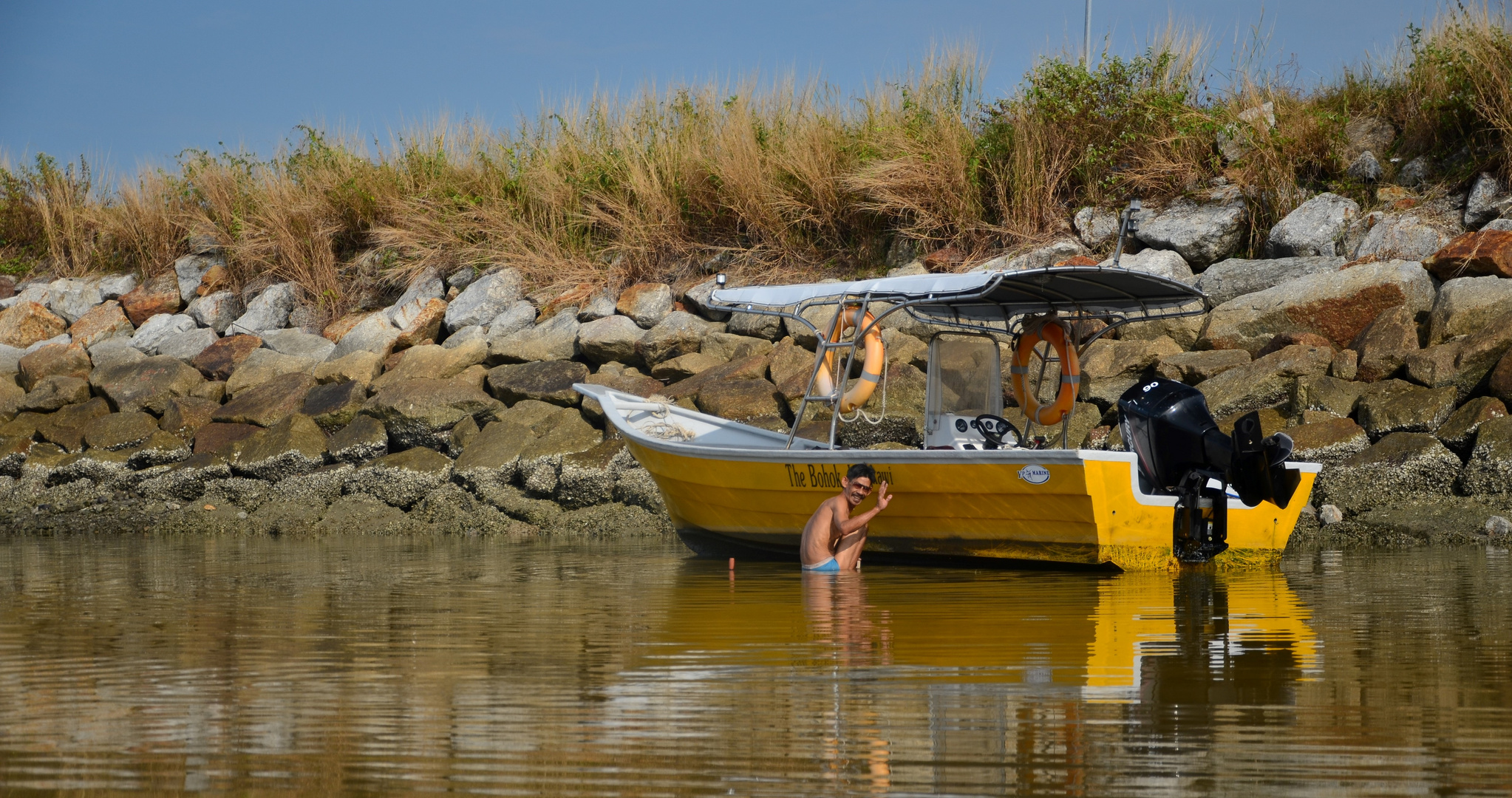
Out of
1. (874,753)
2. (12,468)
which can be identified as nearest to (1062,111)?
(12,468)

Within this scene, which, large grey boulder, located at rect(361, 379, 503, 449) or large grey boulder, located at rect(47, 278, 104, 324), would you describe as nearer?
large grey boulder, located at rect(361, 379, 503, 449)

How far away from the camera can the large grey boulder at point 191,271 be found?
65.6 ft

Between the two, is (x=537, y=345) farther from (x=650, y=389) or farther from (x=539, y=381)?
(x=650, y=389)

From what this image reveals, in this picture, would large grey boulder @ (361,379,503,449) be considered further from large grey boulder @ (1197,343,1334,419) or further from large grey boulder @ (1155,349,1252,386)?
large grey boulder @ (1197,343,1334,419)

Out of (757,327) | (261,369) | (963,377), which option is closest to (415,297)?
(261,369)

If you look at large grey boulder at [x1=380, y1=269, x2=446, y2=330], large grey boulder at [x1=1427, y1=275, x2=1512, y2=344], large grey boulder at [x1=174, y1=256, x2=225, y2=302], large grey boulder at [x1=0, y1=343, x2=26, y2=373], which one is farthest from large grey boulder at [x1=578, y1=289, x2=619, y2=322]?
large grey boulder at [x1=1427, y1=275, x2=1512, y2=344]

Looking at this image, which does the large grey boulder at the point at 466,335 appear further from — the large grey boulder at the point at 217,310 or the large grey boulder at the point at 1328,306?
the large grey boulder at the point at 1328,306

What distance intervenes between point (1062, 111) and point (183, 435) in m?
10.2

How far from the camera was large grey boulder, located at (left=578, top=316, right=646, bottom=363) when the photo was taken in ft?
49.8

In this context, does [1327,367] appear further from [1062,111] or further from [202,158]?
[202,158]

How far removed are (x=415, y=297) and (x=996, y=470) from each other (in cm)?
1144

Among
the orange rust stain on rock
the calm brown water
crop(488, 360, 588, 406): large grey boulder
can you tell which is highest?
the orange rust stain on rock

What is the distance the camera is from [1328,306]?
12.3 metres

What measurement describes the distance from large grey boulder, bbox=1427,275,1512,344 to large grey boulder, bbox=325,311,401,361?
11111 mm
